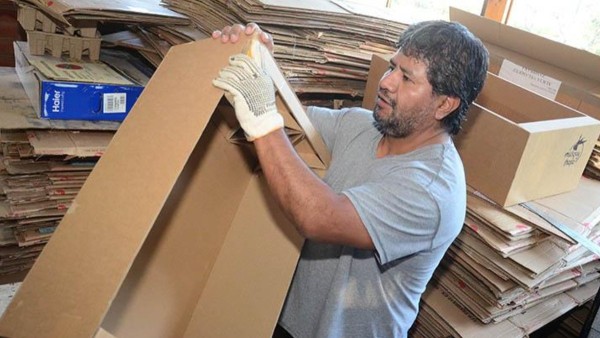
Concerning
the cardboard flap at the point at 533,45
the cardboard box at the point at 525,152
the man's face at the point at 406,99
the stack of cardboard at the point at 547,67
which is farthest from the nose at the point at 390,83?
the cardboard flap at the point at 533,45

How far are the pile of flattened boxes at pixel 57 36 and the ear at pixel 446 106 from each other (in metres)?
1.43

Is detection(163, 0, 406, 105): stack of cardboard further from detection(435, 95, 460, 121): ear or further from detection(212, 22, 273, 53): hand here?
detection(435, 95, 460, 121): ear

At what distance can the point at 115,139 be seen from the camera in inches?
42.2

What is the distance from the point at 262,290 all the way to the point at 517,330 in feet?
3.42

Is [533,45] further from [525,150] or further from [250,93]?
[250,93]

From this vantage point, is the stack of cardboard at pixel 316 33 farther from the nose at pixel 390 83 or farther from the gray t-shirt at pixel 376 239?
the nose at pixel 390 83

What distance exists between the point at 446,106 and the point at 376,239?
0.43m

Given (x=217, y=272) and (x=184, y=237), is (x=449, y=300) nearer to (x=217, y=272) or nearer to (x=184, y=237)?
(x=217, y=272)

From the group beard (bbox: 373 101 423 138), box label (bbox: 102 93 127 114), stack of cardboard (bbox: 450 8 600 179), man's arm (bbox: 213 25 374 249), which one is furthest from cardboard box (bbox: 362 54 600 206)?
box label (bbox: 102 93 127 114)

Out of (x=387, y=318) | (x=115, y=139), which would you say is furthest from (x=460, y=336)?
(x=115, y=139)

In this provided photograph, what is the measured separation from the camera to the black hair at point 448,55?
125 centimetres

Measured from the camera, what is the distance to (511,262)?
1.58 meters

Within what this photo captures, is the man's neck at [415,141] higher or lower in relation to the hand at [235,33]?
lower

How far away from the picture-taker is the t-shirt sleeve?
3.65ft
